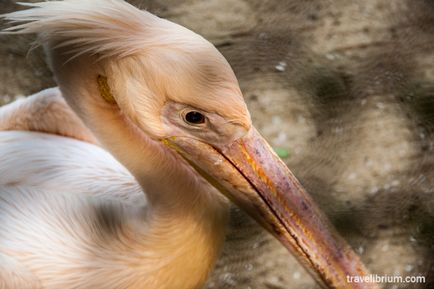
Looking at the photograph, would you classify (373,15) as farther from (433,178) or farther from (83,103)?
(83,103)

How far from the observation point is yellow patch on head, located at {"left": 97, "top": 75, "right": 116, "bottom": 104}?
1.42 m

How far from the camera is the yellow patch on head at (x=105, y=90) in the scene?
142cm

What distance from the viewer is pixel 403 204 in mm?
2359

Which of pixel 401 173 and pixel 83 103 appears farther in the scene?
pixel 401 173

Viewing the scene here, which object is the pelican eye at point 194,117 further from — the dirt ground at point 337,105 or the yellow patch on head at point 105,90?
the dirt ground at point 337,105

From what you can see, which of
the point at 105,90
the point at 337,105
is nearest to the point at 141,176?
the point at 105,90

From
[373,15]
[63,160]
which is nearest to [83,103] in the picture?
[63,160]

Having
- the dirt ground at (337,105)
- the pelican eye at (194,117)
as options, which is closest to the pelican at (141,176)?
the pelican eye at (194,117)

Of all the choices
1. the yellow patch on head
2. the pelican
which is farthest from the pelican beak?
the yellow patch on head

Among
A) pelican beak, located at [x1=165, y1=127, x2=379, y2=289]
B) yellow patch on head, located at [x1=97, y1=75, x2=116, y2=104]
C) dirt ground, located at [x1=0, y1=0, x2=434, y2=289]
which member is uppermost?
yellow patch on head, located at [x1=97, y1=75, x2=116, y2=104]

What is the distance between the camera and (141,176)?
1.53 metres

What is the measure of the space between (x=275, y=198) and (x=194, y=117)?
0.24 metres

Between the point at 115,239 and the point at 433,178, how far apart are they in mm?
1247

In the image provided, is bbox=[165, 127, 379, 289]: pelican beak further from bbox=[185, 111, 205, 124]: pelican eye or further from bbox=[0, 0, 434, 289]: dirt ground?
bbox=[0, 0, 434, 289]: dirt ground
